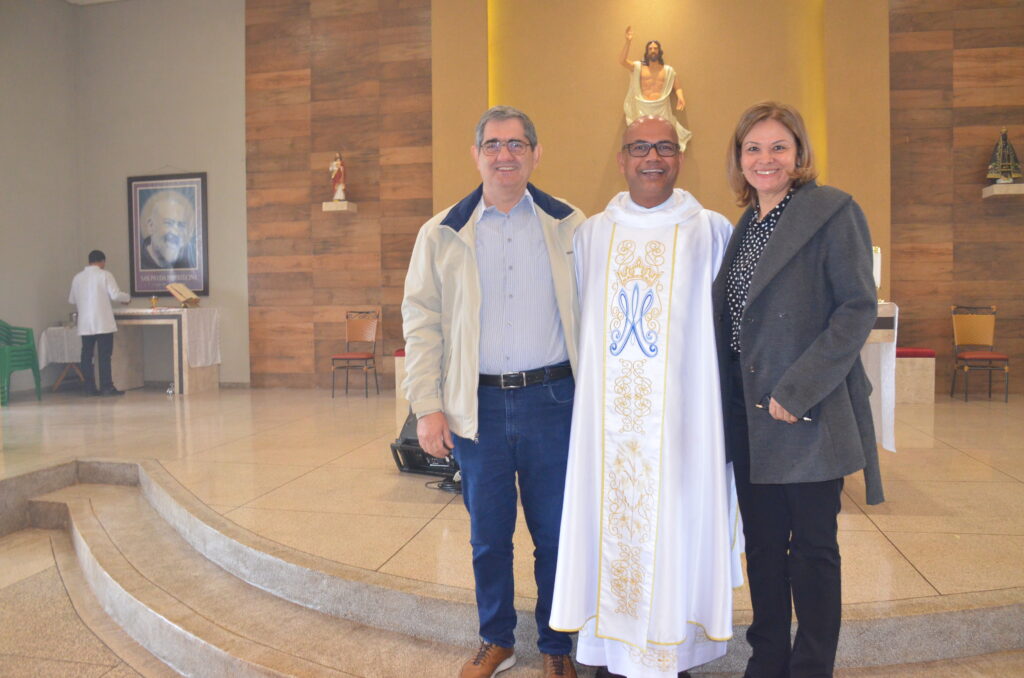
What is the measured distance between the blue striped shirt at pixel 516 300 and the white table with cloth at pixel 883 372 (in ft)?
6.82

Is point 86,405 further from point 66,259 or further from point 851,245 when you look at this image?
point 851,245

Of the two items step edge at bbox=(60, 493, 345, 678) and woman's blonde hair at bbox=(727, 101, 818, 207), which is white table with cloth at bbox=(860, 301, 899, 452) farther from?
step edge at bbox=(60, 493, 345, 678)

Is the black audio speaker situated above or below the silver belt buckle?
below

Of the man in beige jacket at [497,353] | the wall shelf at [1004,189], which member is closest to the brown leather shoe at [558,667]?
the man in beige jacket at [497,353]

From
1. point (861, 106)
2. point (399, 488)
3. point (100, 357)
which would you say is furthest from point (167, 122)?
point (861, 106)

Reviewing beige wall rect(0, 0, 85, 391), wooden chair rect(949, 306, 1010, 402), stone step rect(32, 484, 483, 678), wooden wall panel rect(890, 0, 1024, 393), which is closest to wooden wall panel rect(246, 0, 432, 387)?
beige wall rect(0, 0, 85, 391)

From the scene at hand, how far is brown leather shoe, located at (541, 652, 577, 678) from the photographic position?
2.10 metres

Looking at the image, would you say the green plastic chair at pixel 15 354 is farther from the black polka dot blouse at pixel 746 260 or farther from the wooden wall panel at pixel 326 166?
the black polka dot blouse at pixel 746 260

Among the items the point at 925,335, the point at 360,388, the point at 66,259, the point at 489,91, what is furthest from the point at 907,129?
the point at 66,259

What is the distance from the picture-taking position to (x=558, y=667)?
6.92 feet

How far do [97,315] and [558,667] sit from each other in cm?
753

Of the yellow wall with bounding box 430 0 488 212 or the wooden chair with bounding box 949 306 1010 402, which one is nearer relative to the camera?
the wooden chair with bounding box 949 306 1010 402

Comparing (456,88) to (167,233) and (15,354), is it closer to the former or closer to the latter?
(167,233)

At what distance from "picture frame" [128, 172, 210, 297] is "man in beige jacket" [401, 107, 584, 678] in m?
7.62
